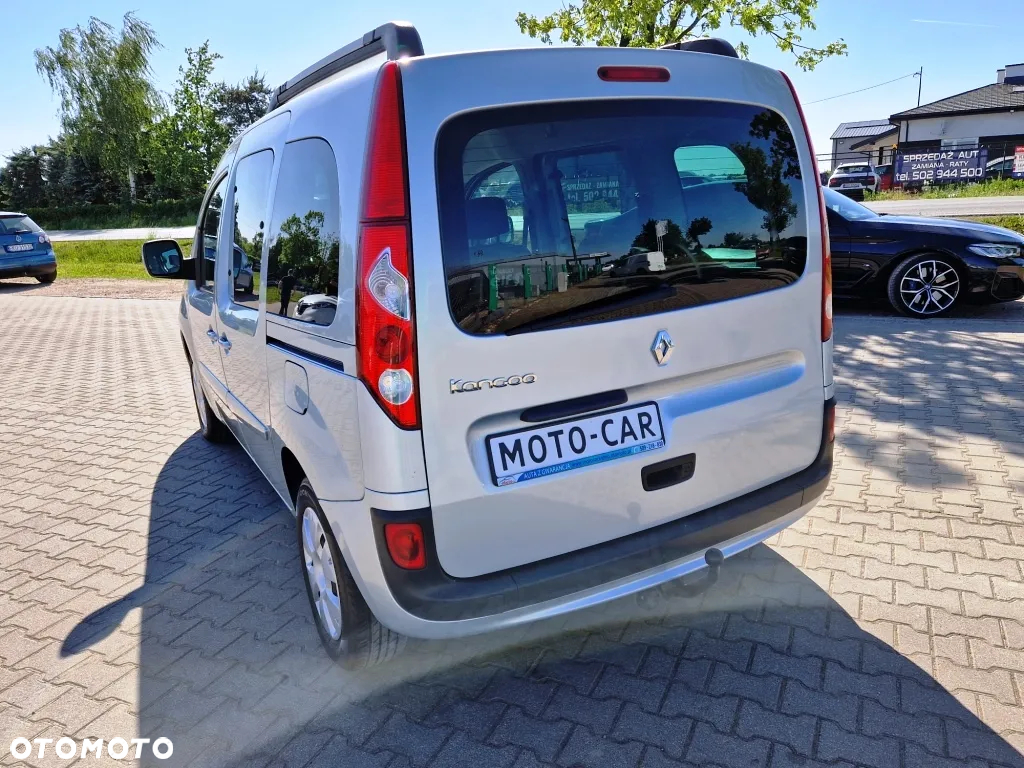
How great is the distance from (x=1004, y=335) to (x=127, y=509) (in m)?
7.43

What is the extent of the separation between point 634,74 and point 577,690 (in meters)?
2.00

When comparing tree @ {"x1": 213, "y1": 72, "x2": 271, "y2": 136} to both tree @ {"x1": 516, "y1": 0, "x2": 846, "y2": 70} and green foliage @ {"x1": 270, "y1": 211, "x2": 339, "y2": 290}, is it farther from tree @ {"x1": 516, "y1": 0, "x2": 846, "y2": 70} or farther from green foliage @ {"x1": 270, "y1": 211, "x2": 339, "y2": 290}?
green foliage @ {"x1": 270, "y1": 211, "x2": 339, "y2": 290}

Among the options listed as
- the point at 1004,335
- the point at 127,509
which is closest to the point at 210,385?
the point at 127,509

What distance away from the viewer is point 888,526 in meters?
3.71

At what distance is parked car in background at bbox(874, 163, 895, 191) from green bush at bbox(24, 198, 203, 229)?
2956 cm

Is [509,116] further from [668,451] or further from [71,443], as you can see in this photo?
[71,443]

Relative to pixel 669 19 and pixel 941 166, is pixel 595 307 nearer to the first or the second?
pixel 669 19

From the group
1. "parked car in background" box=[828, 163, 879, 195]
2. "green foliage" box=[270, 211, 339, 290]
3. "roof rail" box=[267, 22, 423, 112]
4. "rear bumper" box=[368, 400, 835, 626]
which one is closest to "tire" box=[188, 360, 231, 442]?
"roof rail" box=[267, 22, 423, 112]

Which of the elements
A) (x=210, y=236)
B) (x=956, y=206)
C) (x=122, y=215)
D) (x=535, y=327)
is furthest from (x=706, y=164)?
(x=122, y=215)

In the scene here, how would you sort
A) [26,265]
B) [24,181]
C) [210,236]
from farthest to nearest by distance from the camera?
1. [24,181]
2. [26,265]
3. [210,236]

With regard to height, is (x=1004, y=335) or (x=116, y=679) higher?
(x=1004, y=335)

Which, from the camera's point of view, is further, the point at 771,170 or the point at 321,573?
the point at 321,573

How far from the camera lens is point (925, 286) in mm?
8180

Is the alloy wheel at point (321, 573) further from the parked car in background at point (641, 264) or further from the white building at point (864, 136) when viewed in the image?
the white building at point (864, 136)
